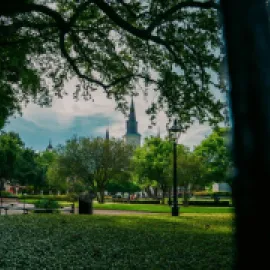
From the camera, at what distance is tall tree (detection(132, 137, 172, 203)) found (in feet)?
204

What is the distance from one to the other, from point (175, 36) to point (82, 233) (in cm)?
807

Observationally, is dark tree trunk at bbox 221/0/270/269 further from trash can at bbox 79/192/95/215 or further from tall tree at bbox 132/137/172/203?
tall tree at bbox 132/137/172/203

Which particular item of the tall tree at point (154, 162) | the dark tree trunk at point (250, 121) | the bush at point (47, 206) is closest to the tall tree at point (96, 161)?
the tall tree at point (154, 162)

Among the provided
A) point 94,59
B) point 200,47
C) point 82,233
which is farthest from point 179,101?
point 82,233

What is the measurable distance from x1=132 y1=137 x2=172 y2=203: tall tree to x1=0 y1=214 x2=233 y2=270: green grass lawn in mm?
47447

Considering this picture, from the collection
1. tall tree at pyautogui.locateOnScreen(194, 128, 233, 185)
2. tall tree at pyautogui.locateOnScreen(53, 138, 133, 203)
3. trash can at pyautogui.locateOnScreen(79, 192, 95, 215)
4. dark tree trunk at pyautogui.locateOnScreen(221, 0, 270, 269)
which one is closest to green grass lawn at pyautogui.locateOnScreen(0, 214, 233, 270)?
dark tree trunk at pyautogui.locateOnScreen(221, 0, 270, 269)

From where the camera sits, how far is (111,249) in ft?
31.3

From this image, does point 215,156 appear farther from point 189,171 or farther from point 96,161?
point 96,161

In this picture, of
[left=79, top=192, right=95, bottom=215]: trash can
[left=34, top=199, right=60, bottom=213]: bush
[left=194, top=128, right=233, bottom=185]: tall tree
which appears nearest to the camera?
[left=34, top=199, right=60, bottom=213]: bush

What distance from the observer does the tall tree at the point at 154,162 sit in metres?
62.2

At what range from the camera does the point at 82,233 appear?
1246cm

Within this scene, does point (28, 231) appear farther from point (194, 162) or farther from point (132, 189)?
point (132, 189)

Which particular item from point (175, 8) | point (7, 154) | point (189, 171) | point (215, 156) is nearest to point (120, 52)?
point (175, 8)

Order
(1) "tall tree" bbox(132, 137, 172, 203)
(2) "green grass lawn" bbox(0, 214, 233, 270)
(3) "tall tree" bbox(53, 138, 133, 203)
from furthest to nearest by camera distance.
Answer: (1) "tall tree" bbox(132, 137, 172, 203) → (3) "tall tree" bbox(53, 138, 133, 203) → (2) "green grass lawn" bbox(0, 214, 233, 270)
